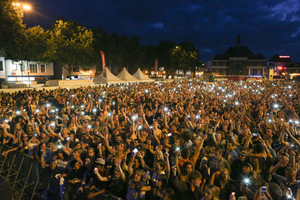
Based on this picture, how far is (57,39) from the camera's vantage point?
3106 centimetres

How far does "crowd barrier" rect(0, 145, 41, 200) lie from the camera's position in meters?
5.40

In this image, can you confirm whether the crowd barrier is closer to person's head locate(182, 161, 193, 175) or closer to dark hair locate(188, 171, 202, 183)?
person's head locate(182, 161, 193, 175)

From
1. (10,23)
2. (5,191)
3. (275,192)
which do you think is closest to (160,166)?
(275,192)

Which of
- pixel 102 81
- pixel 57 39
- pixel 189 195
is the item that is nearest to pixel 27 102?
pixel 189 195

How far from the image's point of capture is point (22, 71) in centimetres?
3322

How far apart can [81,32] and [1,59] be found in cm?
1453

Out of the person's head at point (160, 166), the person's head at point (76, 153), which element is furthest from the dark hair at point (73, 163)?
the person's head at point (160, 166)

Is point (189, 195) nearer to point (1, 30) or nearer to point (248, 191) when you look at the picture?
point (248, 191)

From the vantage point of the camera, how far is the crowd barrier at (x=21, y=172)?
17.7 ft

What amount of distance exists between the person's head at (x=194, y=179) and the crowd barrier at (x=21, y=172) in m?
→ 3.56

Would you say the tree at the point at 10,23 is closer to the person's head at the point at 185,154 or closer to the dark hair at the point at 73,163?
the dark hair at the point at 73,163

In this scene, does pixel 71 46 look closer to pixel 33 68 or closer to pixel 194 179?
pixel 33 68

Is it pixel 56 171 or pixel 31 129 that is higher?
pixel 31 129

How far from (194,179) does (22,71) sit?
35.9m
